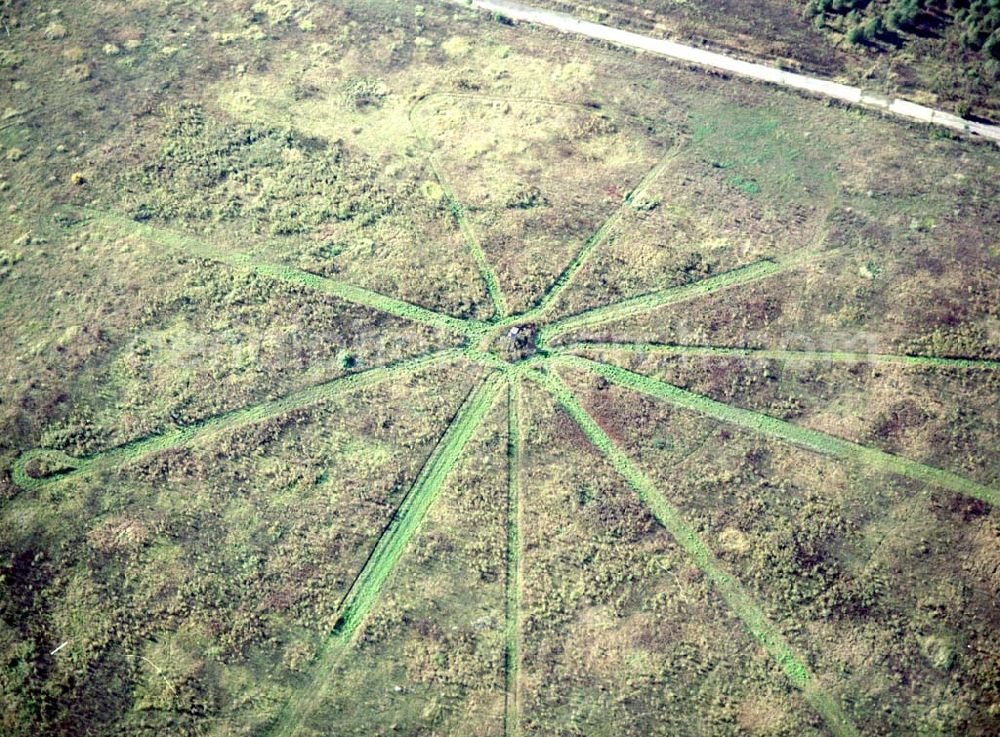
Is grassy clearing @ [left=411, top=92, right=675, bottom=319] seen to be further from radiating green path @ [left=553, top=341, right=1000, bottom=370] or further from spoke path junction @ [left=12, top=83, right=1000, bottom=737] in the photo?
radiating green path @ [left=553, top=341, right=1000, bottom=370]

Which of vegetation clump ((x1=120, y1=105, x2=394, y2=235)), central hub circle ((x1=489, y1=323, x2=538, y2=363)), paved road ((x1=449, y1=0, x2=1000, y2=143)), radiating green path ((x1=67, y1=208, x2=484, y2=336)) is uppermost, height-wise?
paved road ((x1=449, y1=0, x2=1000, y2=143))

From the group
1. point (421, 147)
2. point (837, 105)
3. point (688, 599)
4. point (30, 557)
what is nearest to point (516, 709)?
point (688, 599)

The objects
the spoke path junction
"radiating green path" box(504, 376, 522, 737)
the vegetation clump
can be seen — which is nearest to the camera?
"radiating green path" box(504, 376, 522, 737)

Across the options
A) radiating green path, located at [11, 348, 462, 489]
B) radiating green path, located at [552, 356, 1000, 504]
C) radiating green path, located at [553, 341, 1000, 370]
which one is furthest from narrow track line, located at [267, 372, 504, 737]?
radiating green path, located at [553, 341, 1000, 370]

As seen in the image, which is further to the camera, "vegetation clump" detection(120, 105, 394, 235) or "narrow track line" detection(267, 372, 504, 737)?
"vegetation clump" detection(120, 105, 394, 235)

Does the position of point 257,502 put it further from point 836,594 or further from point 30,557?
point 836,594

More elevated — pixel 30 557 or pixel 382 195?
pixel 382 195
